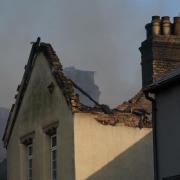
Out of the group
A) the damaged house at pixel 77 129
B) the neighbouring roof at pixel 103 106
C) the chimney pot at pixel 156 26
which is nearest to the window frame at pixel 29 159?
the damaged house at pixel 77 129

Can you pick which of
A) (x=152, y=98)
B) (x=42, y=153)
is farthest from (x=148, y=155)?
(x=152, y=98)

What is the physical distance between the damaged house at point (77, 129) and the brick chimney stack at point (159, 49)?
37 millimetres

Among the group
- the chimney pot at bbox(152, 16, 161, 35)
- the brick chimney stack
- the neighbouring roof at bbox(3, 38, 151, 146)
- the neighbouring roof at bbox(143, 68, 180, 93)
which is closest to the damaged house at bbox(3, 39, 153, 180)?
the neighbouring roof at bbox(3, 38, 151, 146)

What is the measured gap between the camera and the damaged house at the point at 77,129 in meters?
26.6

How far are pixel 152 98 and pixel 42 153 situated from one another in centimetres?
832

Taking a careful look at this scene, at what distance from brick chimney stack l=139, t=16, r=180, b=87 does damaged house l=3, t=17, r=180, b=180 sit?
1.5 inches

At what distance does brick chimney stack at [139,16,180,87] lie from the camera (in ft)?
95.3

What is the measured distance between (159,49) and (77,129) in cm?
504

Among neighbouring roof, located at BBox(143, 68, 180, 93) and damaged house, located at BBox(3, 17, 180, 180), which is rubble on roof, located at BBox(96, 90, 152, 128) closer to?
damaged house, located at BBox(3, 17, 180, 180)

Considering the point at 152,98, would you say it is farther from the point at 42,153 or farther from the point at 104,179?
the point at 42,153

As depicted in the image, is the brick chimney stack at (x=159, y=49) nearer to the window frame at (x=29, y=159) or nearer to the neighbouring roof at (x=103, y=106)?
the neighbouring roof at (x=103, y=106)

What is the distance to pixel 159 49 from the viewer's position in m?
29.3

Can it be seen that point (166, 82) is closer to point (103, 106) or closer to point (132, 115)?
point (103, 106)

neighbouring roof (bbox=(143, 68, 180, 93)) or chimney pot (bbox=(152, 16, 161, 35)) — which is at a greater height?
chimney pot (bbox=(152, 16, 161, 35))
